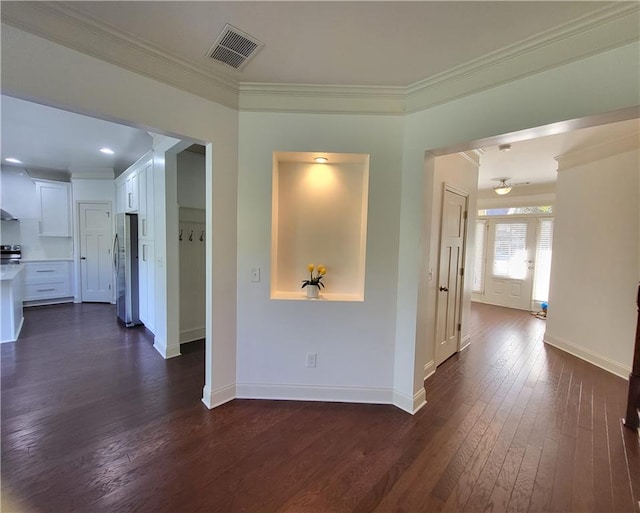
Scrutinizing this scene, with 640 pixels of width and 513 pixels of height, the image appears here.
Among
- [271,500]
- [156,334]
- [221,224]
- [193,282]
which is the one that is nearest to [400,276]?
[221,224]

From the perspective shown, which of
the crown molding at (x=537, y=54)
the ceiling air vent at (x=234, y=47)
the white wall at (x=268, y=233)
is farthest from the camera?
the white wall at (x=268, y=233)

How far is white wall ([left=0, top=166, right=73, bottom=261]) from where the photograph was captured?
538 cm

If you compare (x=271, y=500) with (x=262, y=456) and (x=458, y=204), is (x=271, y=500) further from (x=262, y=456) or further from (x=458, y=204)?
(x=458, y=204)

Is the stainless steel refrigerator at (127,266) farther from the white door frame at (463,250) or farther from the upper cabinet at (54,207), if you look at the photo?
the white door frame at (463,250)

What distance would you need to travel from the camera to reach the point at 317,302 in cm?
249

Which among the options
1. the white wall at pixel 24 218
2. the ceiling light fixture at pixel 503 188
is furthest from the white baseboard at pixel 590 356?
the white wall at pixel 24 218

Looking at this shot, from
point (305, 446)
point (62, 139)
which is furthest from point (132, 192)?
point (305, 446)

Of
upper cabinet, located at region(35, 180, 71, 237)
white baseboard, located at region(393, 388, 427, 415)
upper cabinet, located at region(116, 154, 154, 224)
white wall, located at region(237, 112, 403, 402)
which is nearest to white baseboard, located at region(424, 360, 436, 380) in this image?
white baseboard, located at region(393, 388, 427, 415)

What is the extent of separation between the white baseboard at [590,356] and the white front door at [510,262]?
2416 mm

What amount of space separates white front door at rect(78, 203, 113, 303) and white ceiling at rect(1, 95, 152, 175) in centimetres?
97

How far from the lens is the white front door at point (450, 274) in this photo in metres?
3.20

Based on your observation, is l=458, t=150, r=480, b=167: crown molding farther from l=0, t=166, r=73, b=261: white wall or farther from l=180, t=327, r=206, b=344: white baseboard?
l=0, t=166, r=73, b=261: white wall

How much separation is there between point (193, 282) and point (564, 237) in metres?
5.36

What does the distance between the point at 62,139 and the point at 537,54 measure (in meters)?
5.58
